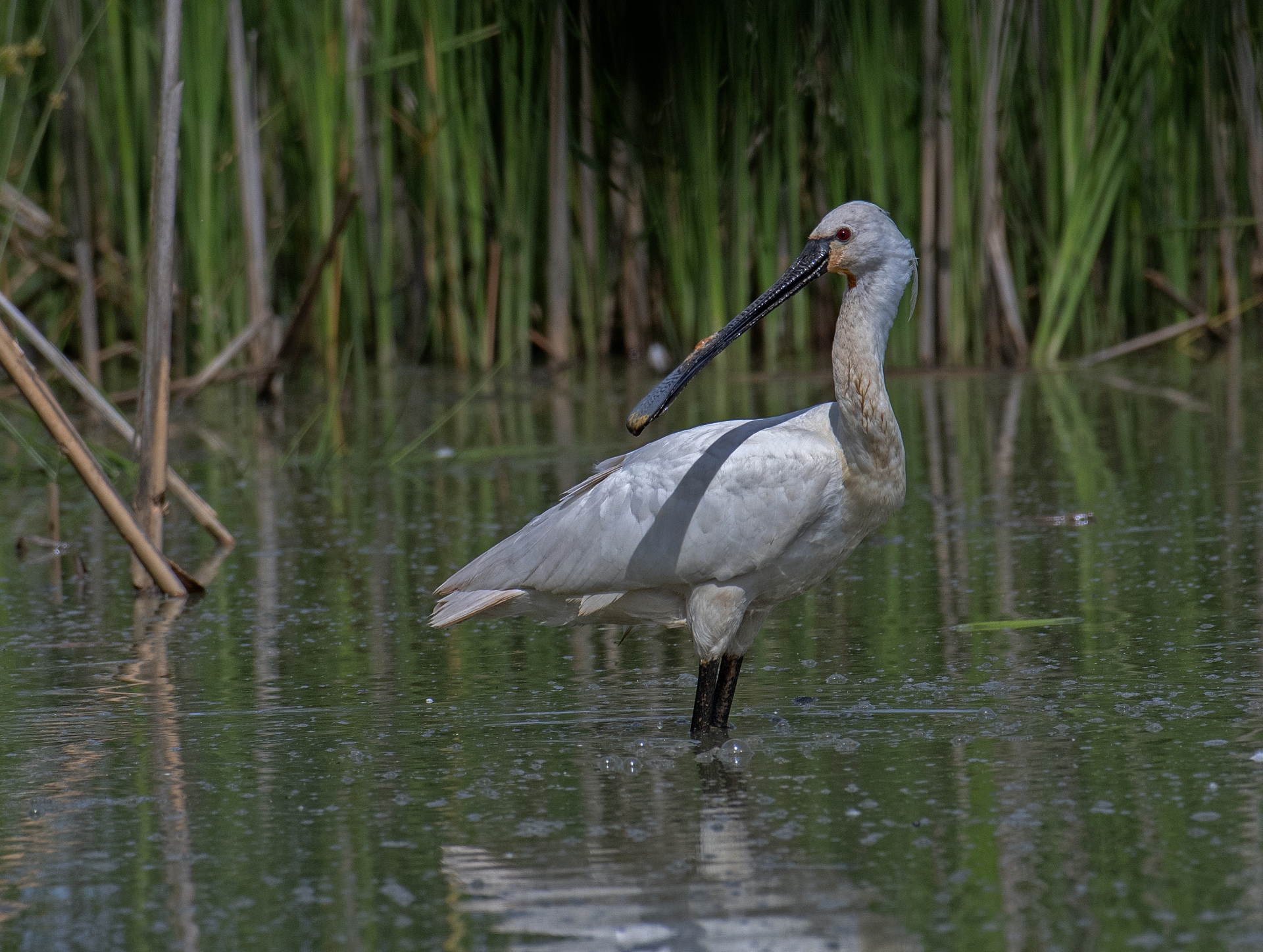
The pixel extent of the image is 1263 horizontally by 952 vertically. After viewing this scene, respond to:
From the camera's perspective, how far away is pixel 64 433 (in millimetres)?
4820

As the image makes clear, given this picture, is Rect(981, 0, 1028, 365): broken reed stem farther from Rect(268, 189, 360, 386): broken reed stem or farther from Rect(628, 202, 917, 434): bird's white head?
Rect(628, 202, 917, 434): bird's white head

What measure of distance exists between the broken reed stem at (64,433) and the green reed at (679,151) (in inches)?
164

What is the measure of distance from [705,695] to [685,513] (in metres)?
0.38

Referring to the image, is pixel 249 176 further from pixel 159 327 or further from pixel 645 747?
pixel 645 747

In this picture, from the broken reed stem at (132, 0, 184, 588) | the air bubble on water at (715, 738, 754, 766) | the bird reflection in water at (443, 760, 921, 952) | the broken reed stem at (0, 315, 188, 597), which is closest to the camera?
the bird reflection in water at (443, 760, 921, 952)

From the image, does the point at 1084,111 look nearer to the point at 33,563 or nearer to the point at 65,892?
the point at 33,563

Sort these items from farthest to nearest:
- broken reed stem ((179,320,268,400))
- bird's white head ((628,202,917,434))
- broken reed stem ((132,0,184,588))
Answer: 1. broken reed stem ((179,320,268,400))
2. broken reed stem ((132,0,184,588))
3. bird's white head ((628,202,917,434))

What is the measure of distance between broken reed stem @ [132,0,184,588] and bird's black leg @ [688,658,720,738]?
2.14m

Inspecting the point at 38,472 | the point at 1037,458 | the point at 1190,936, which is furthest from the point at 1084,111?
the point at 1190,936

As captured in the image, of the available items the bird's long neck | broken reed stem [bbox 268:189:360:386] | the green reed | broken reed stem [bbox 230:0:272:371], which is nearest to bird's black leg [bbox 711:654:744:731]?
the bird's long neck

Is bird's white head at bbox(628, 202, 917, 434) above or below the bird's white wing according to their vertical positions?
above

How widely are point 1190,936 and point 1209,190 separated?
9.48 m

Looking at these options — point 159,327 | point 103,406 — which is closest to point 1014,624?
point 159,327

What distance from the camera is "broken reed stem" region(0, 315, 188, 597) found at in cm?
472
